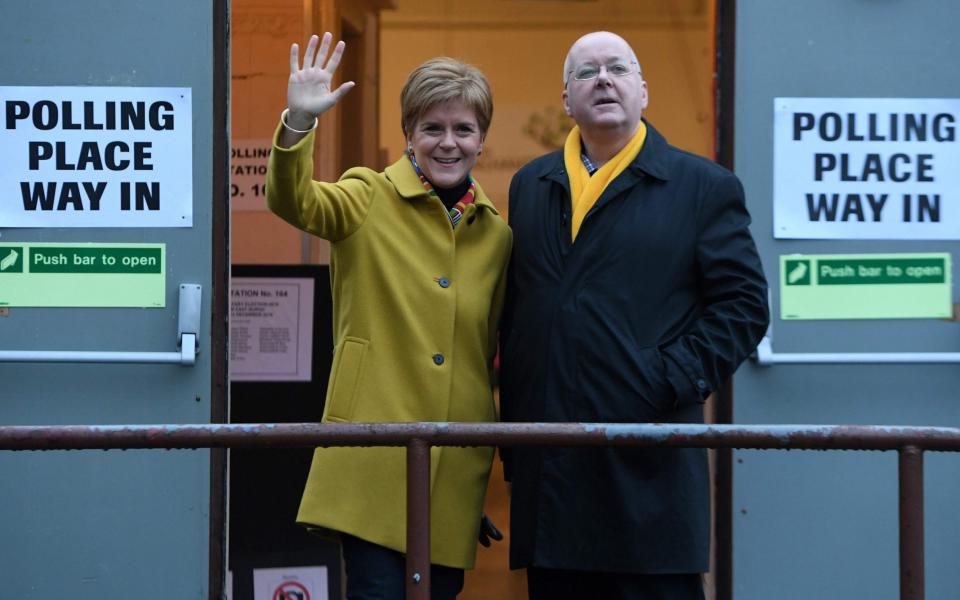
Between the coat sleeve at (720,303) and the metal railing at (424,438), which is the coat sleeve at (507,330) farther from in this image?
the metal railing at (424,438)

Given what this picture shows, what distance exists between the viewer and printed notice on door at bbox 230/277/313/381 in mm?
5004

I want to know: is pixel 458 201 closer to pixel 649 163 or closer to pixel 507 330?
pixel 507 330

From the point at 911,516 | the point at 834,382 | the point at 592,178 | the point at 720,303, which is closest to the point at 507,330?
the point at 592,178

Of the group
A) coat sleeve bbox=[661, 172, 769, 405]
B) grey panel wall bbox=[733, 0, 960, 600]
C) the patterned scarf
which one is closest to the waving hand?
the patterned scarf

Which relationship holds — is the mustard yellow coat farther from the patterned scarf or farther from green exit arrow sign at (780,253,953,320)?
green exit arrow sign at (780,253,953,320)

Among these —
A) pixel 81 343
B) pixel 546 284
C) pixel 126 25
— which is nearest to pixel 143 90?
pixel 126 25

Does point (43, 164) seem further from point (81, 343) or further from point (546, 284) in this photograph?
point (546, 284)

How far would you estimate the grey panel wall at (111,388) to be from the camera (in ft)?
13.4

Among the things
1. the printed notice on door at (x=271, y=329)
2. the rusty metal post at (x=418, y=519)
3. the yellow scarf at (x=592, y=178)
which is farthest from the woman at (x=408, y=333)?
the printed notice on door at (x=271, y=329)

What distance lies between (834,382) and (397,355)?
5.27 feet

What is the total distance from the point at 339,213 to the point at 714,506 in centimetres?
177

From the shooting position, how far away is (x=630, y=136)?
3312mm

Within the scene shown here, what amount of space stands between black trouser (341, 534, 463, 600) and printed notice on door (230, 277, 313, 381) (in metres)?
1.86

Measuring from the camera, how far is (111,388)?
4098mm
